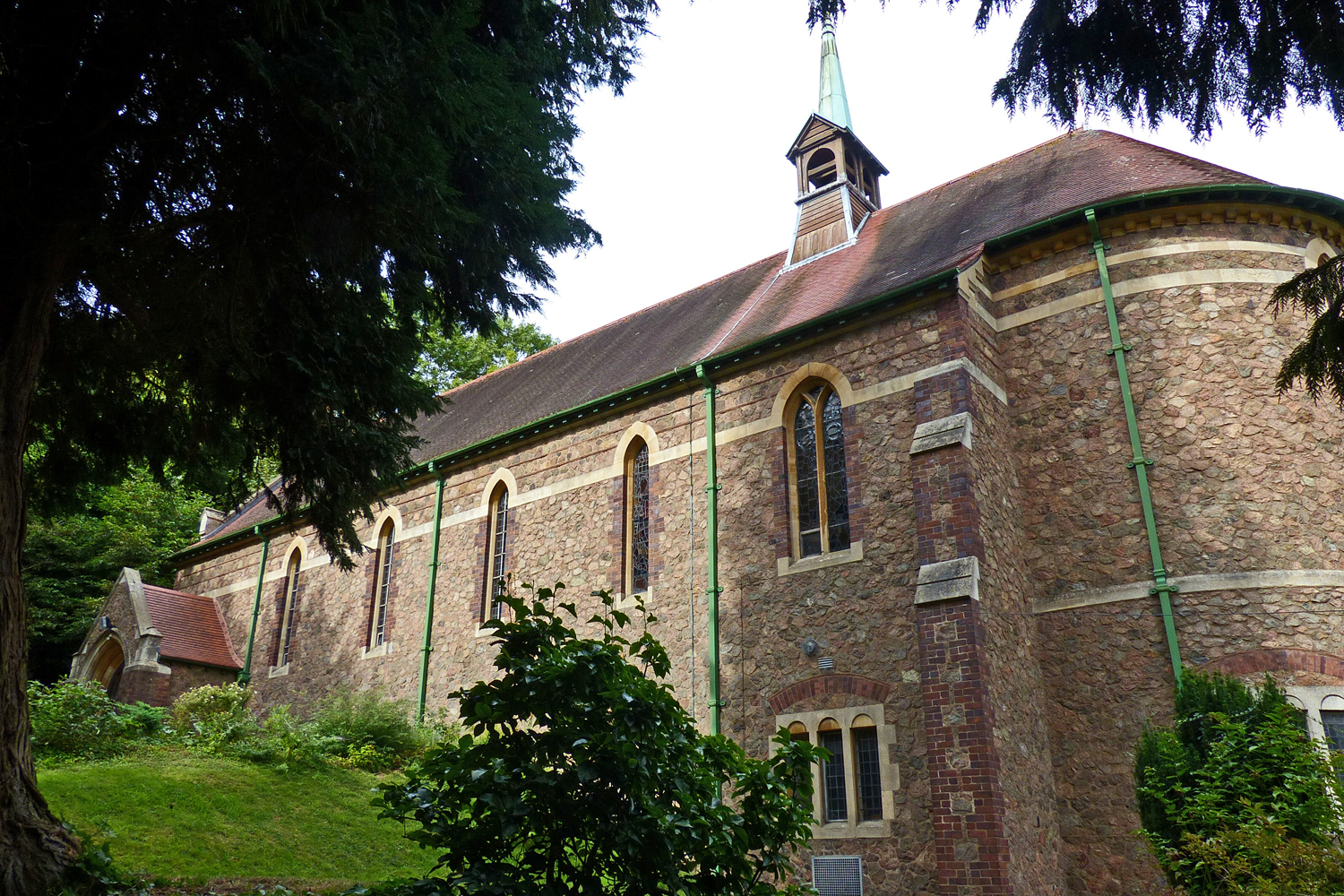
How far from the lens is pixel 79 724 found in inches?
580

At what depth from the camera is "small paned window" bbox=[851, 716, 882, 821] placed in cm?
1205

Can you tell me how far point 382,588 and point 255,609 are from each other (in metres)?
4.63

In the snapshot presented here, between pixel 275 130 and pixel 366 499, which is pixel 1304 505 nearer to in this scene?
pixel 366 499

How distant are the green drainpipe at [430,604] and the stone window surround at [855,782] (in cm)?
834

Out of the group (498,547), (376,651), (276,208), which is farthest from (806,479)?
(376,651)

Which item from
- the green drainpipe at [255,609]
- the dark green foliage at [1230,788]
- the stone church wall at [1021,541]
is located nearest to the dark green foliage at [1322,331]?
the dark green foliage at [1230,788]

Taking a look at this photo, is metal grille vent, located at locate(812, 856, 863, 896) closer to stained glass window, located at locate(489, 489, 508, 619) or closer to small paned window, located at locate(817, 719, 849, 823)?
small paned window, located at locate(817, 719, 849, 823)

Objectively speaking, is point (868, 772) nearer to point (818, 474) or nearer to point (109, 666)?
point (818, 474)

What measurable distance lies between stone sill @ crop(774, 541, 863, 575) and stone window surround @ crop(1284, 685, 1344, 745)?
16.3ft

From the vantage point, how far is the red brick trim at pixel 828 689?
12359 millimetres

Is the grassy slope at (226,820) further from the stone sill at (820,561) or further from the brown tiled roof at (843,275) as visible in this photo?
the stone sill at (820,561)

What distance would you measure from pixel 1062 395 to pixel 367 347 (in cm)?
910

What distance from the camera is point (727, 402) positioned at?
15.5 m

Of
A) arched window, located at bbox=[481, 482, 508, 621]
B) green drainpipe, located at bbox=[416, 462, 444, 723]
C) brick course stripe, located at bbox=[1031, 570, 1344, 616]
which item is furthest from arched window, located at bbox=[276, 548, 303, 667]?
brick course stripe, located at bbox=[1031, 570, 1344, 616]
